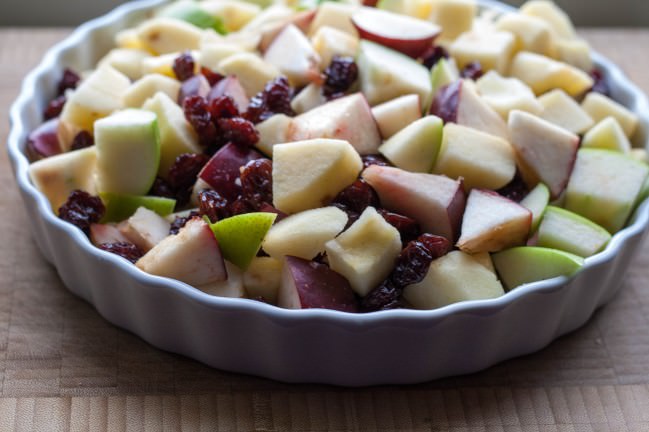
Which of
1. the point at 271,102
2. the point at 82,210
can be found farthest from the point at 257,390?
the point at 271,102

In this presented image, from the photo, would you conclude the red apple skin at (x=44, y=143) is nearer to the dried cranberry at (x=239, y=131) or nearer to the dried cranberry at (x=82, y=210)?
the dried cranberry at (x=82, y=210)

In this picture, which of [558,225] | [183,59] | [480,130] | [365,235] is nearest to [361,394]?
[365,235]

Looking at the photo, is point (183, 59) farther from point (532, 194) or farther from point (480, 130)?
point (532, 194)

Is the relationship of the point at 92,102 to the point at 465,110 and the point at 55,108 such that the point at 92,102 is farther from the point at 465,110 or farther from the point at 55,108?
the point at 465,110

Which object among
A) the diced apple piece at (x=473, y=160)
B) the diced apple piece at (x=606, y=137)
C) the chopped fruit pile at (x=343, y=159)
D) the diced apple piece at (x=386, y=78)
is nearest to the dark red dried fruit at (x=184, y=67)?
the chopped fruit pile at (x=343, y=159)

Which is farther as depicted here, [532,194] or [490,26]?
[490,26]

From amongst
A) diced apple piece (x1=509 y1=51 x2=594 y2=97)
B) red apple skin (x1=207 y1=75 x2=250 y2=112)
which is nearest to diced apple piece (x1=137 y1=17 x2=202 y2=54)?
red apple skin (x1=207 y1=75 x2=250 y2=112)
